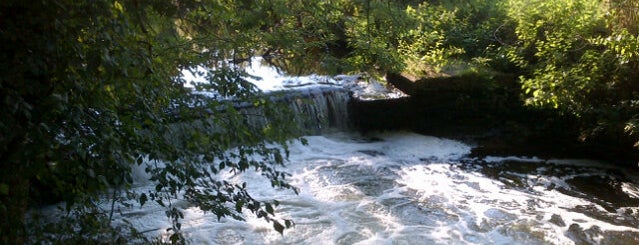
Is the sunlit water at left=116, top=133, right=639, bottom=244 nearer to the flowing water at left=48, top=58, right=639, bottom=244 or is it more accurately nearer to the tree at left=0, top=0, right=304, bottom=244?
the flowing water at left=48, top=58, right=639, bottom=244

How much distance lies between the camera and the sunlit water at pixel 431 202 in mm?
4938

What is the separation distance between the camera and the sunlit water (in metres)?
4.94

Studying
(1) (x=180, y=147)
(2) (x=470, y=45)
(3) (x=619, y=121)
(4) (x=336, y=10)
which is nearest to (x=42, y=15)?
(1) (x=180, y=147)

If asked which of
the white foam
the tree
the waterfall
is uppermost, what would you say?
the waterfall

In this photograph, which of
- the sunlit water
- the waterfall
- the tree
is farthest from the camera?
the waterfall

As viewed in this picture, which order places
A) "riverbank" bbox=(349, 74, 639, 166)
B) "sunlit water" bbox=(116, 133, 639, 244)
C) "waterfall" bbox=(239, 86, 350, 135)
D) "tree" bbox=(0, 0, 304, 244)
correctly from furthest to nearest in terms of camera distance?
"waterfall" bbox=(239, 86, 350, 135) → "riverbank" bbox=(349, 74, 639, 166) → "sunlit water" bbox=(116, 133, 639, 244) → "tree" bbox=(0, 0, 304, 244)

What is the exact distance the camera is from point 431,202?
592cm

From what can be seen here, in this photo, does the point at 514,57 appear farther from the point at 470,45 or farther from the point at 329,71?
the point at 329,71

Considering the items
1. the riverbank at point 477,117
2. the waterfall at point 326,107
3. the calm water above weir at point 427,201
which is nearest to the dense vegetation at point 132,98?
the calm water above weir at point 427,201

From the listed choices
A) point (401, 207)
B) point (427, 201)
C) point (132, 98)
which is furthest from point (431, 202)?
point (132, 98)

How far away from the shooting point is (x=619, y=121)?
21.4ft

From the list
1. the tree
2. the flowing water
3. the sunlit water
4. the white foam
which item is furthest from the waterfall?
the tree

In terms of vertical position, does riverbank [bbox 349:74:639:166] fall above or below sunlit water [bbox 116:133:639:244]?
above

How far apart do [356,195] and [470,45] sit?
536cm
